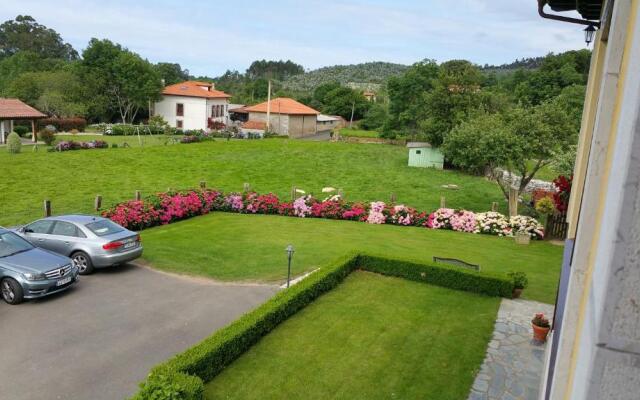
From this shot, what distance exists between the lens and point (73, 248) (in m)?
14.0

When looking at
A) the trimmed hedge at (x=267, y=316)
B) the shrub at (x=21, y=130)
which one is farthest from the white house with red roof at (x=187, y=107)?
the trimmed hedge at (x=267, y=316)

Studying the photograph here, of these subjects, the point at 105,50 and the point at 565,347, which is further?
the point at 105,50

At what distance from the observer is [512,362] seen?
9.40 m

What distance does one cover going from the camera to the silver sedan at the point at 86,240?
45.4 feet

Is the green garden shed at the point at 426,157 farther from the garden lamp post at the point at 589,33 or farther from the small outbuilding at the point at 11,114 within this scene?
the small outbuilding at the point at 11,114

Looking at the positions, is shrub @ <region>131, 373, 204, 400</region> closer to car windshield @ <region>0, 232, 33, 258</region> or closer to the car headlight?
the car headlight

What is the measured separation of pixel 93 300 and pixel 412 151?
34120 mm

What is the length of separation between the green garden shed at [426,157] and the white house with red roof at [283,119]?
89.2 ft

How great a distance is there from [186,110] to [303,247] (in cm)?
5357

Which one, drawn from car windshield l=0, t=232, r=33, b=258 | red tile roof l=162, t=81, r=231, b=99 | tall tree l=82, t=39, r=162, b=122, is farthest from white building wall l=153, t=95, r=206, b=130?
car windshield l=0, t=232, r=33, b=258

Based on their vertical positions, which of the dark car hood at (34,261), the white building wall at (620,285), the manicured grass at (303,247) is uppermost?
the white building wall at (620,285)

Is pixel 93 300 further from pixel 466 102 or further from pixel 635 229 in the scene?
pixel 466 102

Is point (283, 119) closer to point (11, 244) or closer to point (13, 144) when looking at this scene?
point (13, 144)

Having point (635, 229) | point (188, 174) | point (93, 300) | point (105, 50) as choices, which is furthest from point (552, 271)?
point (105, 50)
